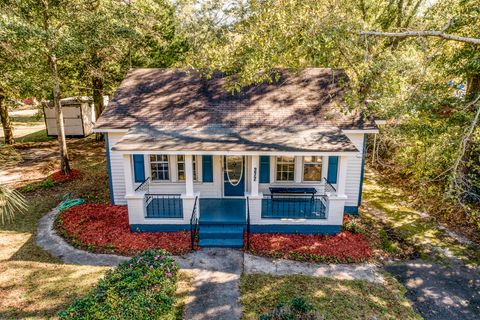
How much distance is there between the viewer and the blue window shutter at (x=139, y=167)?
446 inches

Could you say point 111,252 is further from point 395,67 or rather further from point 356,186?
point 395,67

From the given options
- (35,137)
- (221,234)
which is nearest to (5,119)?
(35,137)

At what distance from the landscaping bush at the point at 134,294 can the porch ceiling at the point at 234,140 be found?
12.9ft

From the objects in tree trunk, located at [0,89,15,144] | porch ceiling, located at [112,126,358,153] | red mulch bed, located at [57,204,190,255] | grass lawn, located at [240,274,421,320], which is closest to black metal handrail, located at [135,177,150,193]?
red mulch bed, located at [57,204,190,255]

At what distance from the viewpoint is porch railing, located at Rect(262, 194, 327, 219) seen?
10367 millimetres

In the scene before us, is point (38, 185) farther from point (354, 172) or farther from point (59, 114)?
point (354, 172)

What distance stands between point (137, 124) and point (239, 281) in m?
6.66

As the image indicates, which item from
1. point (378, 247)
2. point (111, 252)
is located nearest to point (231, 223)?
point (111, 252)

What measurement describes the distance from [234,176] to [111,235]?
458 cm

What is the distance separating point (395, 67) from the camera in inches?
379

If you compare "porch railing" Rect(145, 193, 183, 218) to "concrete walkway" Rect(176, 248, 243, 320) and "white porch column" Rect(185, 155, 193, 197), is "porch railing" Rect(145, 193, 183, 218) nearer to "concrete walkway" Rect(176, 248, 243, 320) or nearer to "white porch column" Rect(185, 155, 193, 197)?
"white porch column" Rect(185, 155, 193, 197)

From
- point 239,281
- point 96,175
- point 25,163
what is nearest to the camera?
point 239,281

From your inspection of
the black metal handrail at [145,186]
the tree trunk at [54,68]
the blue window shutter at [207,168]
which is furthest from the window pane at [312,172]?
the tree trunk at [54,68]

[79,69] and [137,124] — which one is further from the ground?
[79,69]
